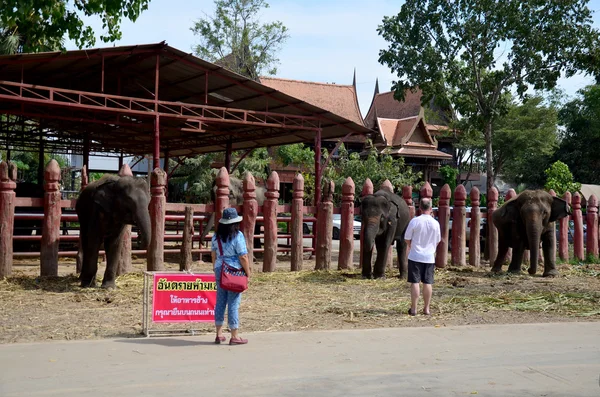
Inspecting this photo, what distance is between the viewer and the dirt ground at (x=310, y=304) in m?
8.46

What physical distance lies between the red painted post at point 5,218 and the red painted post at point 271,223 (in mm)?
4684

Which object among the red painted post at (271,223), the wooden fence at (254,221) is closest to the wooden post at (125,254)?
the wooden fence at (254,221)

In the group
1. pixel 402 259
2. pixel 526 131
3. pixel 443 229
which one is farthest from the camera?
pixel 526 131

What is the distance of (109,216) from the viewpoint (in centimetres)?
1064

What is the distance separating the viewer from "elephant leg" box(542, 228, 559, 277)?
579 inches

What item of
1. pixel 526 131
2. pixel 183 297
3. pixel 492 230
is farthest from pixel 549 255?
pixel 526 131

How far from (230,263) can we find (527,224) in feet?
28.8

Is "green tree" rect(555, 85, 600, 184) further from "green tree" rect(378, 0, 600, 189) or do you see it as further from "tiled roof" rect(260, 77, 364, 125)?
"green tree" rect(378, 0, 600, 189)

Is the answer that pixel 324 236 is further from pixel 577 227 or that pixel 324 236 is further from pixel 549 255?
pixel 577 227

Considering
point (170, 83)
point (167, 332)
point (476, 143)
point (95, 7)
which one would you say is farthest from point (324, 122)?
point (476, 143)

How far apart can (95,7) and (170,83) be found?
10.1m

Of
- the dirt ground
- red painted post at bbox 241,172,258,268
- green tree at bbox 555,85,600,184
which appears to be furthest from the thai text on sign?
green tree at bbox 555,85,600,184

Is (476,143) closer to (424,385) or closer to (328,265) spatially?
(328,265)

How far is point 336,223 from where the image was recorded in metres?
30.9
